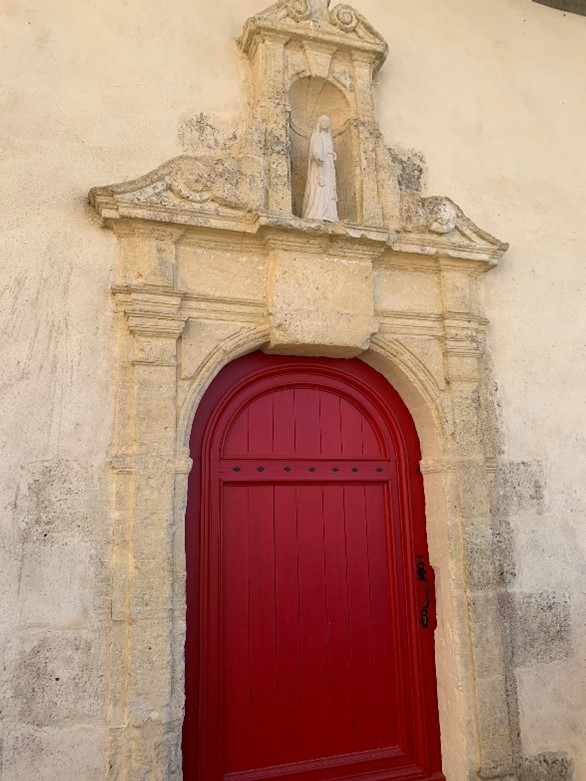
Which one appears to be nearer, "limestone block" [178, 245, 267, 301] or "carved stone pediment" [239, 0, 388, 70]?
"limestone block" [178, 245, 267, 301]

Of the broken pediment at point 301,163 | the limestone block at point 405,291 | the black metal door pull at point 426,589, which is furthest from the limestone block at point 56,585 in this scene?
the limestone block at point 405,291

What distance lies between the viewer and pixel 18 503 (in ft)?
6.96

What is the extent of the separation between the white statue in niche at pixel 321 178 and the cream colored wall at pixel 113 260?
421mm

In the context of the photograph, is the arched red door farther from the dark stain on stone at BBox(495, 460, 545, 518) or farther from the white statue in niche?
the white statue in niche

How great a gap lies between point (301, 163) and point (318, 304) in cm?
87

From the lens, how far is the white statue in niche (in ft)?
8.82

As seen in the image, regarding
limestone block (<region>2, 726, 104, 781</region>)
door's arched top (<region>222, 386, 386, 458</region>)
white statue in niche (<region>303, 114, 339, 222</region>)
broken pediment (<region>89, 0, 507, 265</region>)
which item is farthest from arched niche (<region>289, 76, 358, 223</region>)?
limestone block (<region>2, 726, 104, 781</region>)

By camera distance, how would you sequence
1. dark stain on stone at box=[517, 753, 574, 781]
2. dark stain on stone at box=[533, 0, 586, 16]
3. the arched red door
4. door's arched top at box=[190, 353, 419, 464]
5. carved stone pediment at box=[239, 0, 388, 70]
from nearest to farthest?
the arched red door
dark stain on stone at box=[517, 753, 574, 781]
door's arched top at box=[190, 353, 419, 464]
carved stone pediment at box=[239, 0, 388, 70]
dark stain on stone at box=[533, 0, 586, 16]

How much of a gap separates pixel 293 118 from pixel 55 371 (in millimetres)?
1793

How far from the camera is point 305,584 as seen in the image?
99.9 inches

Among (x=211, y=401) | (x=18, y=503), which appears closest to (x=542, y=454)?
(x=211, y=401)

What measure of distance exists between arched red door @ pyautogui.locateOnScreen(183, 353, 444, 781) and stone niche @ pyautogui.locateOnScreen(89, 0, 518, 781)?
0.42 ft

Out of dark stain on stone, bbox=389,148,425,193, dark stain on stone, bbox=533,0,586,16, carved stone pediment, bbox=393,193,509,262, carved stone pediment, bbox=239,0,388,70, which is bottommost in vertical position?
carved stone pediment, bbox=393,193,509,262

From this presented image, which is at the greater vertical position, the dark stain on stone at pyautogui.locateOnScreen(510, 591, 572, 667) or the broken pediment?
the broken pediment
